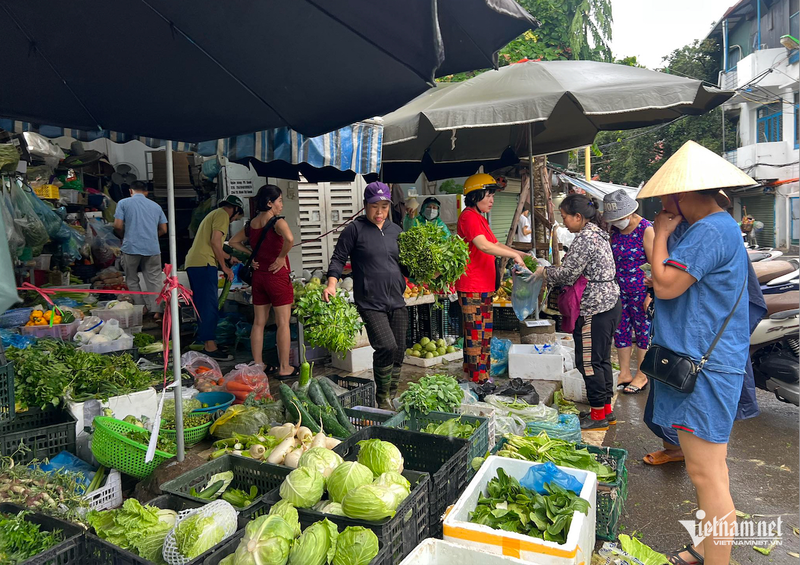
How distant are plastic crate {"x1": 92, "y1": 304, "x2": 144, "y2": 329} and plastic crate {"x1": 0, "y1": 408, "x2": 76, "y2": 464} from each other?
110 inches

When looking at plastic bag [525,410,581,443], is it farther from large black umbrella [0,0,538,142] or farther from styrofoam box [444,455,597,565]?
large black umbrella [0,0,538,142]

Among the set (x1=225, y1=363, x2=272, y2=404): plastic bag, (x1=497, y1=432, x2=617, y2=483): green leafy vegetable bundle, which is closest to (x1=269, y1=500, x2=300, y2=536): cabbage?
(x1=497, y1=432, x2=617, y2=483): green leafy vegetable bundle

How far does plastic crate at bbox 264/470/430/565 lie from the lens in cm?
230

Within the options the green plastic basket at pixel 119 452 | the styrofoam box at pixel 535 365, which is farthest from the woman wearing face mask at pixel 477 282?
the green plastic basket at pixel 119 452

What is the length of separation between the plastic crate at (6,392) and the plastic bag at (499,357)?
194 inches

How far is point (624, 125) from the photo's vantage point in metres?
7.80

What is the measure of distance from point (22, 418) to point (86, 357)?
62cm

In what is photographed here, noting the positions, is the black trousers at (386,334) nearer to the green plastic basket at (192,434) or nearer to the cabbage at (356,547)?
the green plastic basket at (192,434)

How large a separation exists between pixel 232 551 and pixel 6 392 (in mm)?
2501

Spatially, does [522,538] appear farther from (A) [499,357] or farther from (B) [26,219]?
(B) [26,219]

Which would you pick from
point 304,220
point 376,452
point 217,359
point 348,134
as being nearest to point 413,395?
point 376,452

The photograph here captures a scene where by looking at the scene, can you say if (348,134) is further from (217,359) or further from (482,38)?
(217,359)

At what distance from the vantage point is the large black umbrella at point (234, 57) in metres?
2.58

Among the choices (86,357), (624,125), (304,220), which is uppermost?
(624,125)
